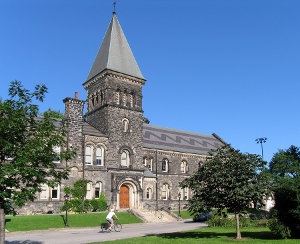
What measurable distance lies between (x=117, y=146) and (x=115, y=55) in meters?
11.4

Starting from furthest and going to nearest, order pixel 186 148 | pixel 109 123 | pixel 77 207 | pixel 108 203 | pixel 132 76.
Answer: pixel 186 148 < pixel 132 76 < pixel 109 123 < pixel 108 203 < pixel 77 207

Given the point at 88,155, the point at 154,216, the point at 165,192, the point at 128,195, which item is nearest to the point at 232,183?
the point at 154,216

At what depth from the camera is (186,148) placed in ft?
164

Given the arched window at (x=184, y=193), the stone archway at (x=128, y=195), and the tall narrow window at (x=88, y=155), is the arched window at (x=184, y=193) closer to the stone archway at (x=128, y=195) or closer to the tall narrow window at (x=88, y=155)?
the stone archway at (x=128, y=195)

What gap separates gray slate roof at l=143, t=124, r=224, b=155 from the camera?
47.2 m

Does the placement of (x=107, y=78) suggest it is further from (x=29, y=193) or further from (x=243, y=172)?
(x=29, y=193)

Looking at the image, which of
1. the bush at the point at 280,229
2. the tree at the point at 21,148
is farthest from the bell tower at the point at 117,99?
the tree at the point at 21,148

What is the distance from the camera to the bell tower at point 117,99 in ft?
126

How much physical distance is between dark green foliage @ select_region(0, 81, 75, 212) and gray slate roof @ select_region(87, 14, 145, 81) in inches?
1059

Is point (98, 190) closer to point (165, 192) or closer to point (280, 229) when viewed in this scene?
point (165, 192)

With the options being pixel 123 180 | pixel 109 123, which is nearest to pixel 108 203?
pixel 123 180

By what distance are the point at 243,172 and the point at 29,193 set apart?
36.7ft

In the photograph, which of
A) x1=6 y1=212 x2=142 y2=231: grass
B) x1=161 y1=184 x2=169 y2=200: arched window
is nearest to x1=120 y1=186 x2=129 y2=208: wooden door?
x1=6 y1=212 x2=142 y2=231: grass

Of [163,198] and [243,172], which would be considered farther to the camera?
[163,198]
